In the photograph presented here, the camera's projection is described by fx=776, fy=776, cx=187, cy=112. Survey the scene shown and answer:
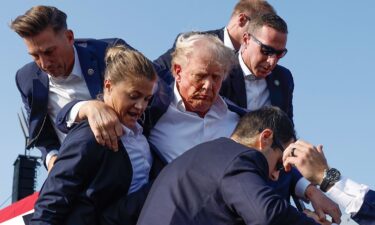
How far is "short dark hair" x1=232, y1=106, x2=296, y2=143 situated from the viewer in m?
3.67

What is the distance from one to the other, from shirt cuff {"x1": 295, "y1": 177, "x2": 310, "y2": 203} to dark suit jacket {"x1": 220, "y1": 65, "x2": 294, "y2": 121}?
642 mm

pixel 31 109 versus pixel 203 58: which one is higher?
pixel 203 58

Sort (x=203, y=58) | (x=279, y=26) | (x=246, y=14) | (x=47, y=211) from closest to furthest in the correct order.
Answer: (x=47, y=211), (x=203, y=58), (x=279, y=26), (x=246, y=14)

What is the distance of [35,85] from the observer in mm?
4664

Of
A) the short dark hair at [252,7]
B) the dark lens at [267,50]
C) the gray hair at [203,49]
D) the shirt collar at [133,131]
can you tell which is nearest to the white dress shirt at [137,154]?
the shirt collar at [133,131]

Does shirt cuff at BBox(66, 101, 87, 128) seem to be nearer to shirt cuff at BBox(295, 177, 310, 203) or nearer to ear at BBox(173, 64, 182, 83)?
→ ear at BBox(173, 64, 182, 83)

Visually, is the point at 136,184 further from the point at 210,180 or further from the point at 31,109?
the point at 31,109

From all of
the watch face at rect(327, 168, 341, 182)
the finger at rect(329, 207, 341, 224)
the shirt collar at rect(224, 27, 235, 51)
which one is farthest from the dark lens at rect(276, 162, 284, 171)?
the shirt collar at rect(224, 27, 235, 51)

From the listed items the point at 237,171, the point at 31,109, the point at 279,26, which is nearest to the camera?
the point at 237,171

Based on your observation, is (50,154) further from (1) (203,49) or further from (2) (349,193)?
(2) (349,193)

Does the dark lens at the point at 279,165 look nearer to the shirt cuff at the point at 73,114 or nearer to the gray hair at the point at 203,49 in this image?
the gray hair at the point at 203,49

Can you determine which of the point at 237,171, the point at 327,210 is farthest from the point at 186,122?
the point at 237,171

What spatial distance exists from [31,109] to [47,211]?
3.53ft

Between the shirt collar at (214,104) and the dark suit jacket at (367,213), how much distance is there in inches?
43.4
